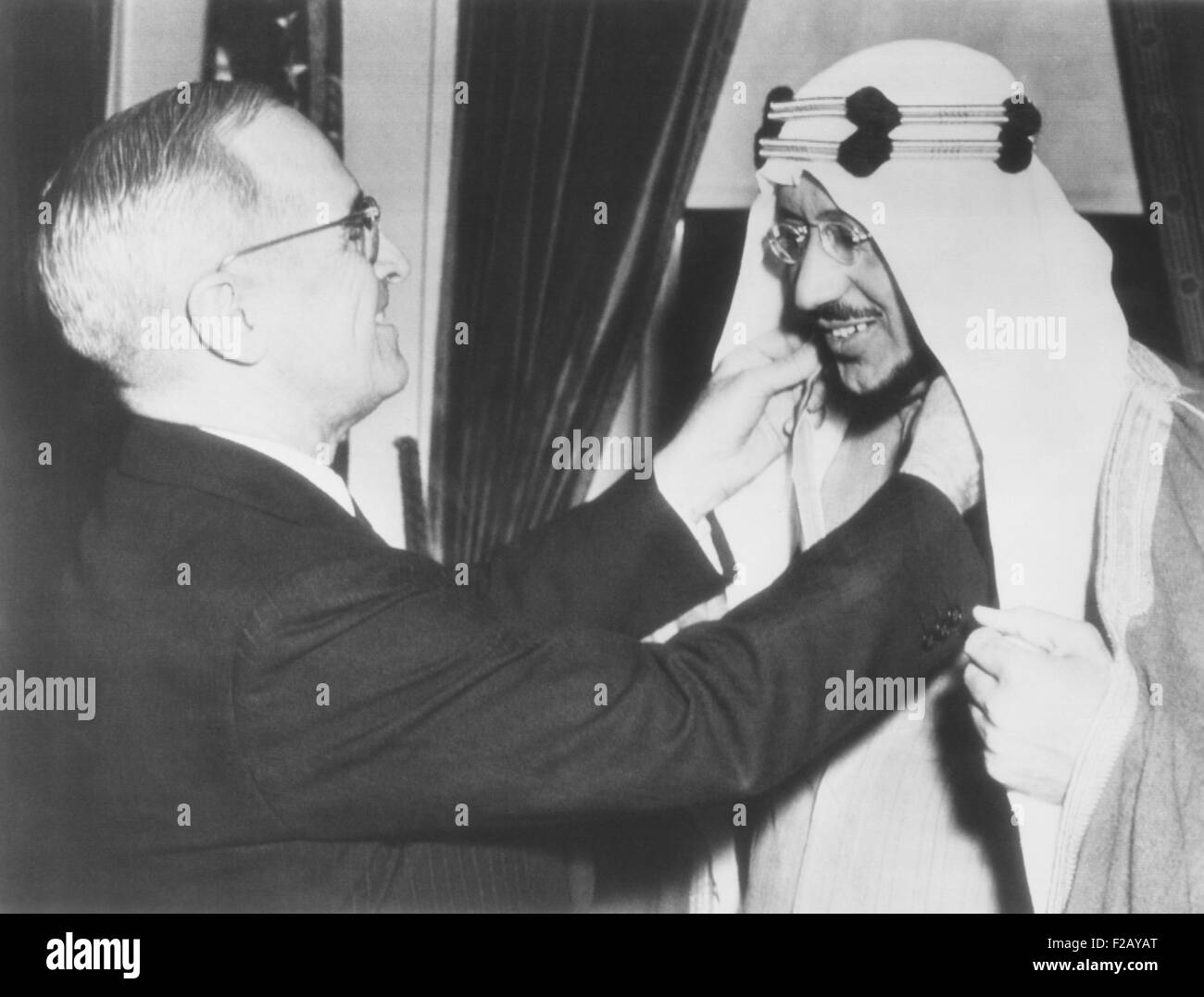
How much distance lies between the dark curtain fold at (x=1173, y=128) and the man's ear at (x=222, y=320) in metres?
1.18

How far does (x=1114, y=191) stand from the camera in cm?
173

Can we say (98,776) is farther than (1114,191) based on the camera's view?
No

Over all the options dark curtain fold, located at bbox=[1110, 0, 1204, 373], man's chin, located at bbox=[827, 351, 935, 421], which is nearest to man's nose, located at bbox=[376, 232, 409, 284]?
man's chin, located at bbox=[827, 351, 935, 421]

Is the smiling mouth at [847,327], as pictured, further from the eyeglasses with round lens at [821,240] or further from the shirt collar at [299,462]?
the shirt collar at [299,462]

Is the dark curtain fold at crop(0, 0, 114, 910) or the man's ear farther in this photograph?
the dark curtain fold at crop(0, 0, 114, 910)

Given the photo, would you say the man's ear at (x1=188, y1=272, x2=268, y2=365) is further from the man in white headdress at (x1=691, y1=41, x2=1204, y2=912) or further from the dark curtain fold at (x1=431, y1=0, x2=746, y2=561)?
the man in white headdress at (x1=691, y1=41, x2=1204, y2=912)

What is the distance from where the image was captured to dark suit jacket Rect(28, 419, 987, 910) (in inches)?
56.5

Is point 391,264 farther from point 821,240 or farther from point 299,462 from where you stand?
point 821,240

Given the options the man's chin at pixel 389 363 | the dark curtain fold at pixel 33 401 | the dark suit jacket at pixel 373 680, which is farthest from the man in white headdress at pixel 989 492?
the dark curtain fold at pixel 33 401

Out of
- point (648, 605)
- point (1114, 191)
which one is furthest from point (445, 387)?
point (1114, 191)

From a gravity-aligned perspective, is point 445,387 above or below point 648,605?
above

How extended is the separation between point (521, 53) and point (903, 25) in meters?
0.52

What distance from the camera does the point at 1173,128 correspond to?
1780 mm
